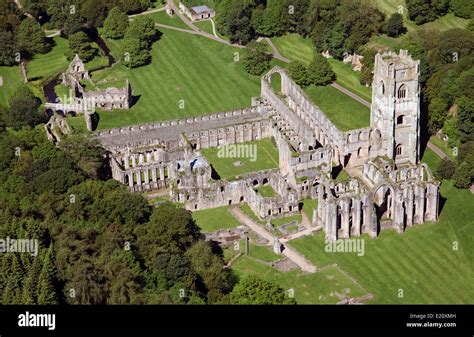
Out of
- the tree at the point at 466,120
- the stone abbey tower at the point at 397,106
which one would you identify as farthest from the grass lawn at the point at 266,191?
the tree at the point at 466,120

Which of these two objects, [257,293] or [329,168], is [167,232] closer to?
[257,293]

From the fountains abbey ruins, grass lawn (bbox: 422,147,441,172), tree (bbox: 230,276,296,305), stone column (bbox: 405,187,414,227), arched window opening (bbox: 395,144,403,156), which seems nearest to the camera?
tree (bbox: 230,276,296,305)

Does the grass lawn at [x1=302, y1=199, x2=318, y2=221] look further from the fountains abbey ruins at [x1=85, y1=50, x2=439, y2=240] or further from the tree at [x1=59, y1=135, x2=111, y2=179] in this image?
the tree at [x1=59, y1=135, x2=111, y2=179]

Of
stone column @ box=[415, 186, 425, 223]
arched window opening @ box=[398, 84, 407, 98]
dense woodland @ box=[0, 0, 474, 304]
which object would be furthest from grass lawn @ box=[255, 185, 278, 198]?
arched window opening @ box=[398, 84, 407, 98]

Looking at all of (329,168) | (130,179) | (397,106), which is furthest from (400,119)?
(130,179)

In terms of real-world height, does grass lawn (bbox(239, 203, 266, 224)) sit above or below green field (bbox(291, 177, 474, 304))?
below

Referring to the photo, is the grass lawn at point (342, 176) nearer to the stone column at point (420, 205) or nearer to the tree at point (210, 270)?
the stone column at point (420, 205)

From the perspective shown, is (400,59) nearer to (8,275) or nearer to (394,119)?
(394,119)

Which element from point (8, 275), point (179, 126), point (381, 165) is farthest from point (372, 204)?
point (8, 275)
